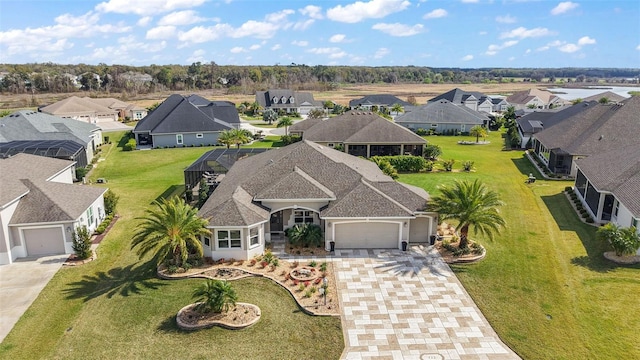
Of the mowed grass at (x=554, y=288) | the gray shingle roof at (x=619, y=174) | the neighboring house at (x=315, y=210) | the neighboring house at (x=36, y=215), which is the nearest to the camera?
the mowed grass at (x=554, y=288)

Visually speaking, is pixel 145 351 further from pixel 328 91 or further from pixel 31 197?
pixel 328 91

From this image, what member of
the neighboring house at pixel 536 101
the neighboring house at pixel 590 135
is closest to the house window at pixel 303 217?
the neighboring house at pixel 590 135

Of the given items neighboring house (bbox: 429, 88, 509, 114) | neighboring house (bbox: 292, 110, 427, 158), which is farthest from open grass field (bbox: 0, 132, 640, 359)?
neighboring house (bbox: 429, 88, 509, 114)

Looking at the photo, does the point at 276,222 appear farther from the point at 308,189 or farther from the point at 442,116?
the point at 442,116

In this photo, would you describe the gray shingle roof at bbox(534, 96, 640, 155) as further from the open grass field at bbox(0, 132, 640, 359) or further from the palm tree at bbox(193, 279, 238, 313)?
the palm tree at bbox(193, 279, 238, 313)

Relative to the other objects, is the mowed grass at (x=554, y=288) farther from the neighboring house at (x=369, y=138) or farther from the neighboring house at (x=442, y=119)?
the neighboring house at (x=442, y=119)

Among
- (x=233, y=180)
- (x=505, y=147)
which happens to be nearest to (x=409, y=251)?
(x=233, y=180)
